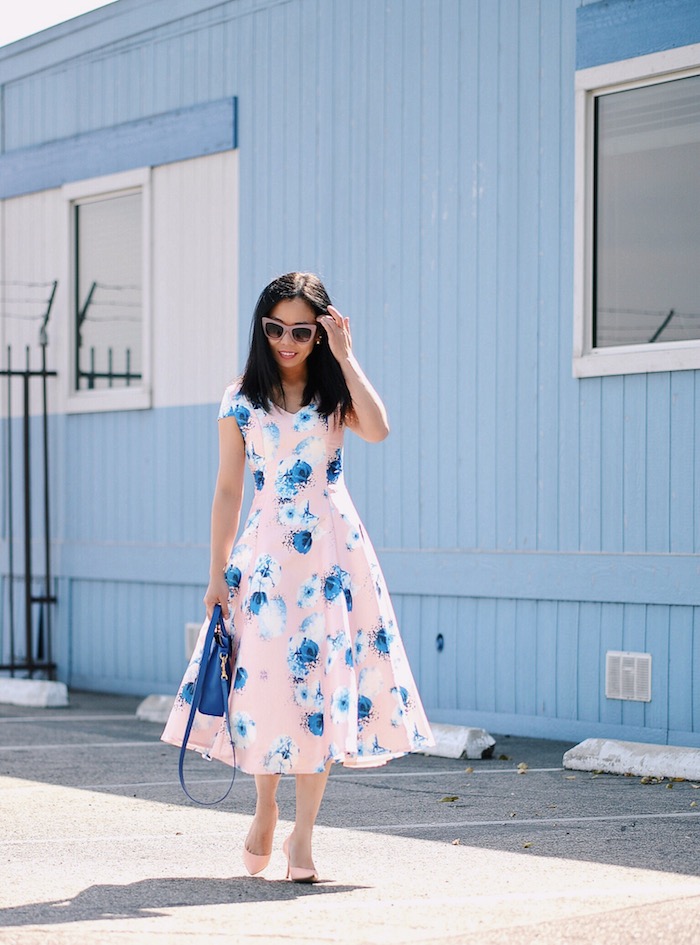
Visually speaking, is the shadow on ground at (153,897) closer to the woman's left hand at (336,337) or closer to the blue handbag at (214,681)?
the blue handbag at (214,681)

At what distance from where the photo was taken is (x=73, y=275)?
1220 cm

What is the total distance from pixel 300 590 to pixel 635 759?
3148mm

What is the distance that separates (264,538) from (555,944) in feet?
4.82

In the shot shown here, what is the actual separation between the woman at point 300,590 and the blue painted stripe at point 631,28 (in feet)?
12.6

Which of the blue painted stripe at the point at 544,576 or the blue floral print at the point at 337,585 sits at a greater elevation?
the blue floral print at the point at 337,585

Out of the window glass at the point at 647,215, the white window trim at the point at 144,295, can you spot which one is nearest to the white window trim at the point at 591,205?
the window glass at the point at 647,215

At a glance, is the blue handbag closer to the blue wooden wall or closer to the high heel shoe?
the high heel shoe

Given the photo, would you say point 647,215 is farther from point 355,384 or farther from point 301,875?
point 301,875

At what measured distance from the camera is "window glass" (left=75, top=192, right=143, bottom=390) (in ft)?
38.4

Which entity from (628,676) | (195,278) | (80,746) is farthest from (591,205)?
(80,746)

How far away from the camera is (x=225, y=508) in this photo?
16.1 ft

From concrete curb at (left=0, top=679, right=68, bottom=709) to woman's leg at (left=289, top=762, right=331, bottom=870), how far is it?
6.10 meters

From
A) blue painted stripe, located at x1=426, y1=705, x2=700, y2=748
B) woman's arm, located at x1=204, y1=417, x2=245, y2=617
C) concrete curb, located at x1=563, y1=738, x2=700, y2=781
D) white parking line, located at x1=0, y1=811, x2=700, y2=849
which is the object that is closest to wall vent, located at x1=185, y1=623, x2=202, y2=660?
blue painted stripe, located at x1=426, y1=705, x2=700, y2=748

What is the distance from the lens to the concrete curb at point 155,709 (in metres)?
9.79
